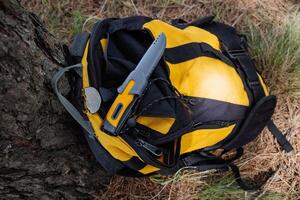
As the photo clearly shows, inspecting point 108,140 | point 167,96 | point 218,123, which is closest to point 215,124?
point 218,123

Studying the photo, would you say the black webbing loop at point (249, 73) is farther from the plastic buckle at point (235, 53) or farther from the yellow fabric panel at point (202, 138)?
the yellow fabric panel at point (202, 138)

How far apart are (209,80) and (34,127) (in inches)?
20.8

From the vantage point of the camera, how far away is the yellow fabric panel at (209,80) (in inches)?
46.9

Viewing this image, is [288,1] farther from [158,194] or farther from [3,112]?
[3,112]

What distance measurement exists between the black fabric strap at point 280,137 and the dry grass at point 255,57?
0.03m

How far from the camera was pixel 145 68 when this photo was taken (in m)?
1.05

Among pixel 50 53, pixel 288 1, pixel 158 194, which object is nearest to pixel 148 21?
pixel 50 53

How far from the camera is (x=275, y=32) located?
1.67 metres

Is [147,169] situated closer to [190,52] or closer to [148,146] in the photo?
[148,146]

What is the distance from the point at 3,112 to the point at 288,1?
1.37 metres

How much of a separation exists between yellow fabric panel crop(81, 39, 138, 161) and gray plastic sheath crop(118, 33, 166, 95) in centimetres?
12

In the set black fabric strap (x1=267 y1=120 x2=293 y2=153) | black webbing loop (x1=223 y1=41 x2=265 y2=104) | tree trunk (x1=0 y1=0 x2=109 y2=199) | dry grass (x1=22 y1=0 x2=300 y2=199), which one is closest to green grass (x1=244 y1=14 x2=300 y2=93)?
dry grass (x1=22 y1=0 x2=300 y2=199)

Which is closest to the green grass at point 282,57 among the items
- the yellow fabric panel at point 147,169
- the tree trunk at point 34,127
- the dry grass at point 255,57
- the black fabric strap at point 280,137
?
the dry grass at point 255,57

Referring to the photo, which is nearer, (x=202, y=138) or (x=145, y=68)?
(x=145, y=68)
